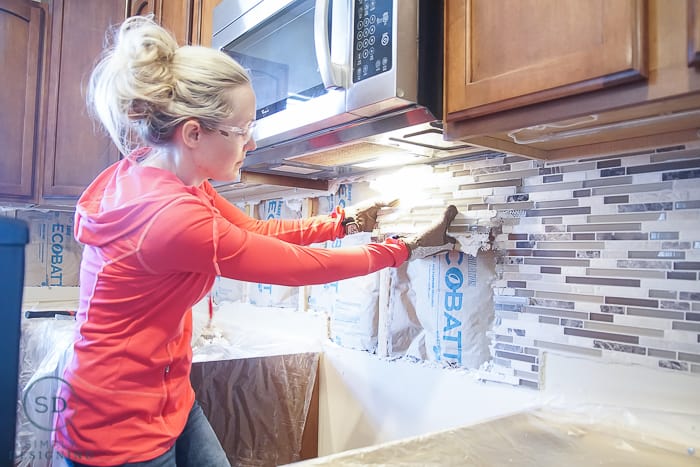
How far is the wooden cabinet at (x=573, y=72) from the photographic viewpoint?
0.64 m

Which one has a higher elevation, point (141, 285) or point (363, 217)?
point (363, 217)

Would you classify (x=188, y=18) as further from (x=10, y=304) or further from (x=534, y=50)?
(x=10, y=304)

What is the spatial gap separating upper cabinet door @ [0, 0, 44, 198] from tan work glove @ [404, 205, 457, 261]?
1844 mm

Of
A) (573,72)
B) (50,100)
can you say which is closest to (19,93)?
(50,100)

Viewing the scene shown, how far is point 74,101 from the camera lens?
7.50 feet

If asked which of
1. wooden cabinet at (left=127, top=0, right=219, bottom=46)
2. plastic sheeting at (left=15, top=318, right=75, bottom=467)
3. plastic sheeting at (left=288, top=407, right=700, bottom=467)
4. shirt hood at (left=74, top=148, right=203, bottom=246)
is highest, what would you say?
wooden cabinet at (left=127, top=0, right=219, bottom=46)

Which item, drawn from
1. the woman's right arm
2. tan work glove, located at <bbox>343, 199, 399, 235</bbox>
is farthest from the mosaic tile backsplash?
the woman's right arm

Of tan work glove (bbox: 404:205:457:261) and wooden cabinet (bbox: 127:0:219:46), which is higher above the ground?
wooden cabinet (bbox: 127:0:219:46)

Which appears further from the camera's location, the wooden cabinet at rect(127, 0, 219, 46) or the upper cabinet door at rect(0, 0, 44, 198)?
the upper cabinet door at rect(0, 0, 44, 198)

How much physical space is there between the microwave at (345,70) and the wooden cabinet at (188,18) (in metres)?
→ 0.41

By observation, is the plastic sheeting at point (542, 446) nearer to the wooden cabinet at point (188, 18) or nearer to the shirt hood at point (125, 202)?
the shirt hood at point (125, 202)

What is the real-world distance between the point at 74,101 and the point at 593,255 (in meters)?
2.20

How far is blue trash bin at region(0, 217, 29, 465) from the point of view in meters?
0.44

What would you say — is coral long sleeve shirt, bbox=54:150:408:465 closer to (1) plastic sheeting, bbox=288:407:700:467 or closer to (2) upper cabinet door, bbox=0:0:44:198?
(1) plastic sheeting, bbox=288:407:700:467
